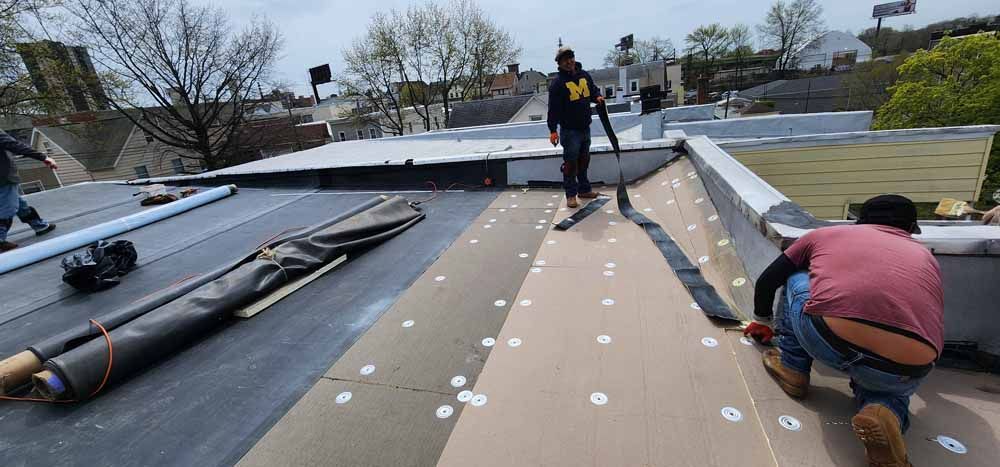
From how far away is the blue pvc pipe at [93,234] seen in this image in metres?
3.17

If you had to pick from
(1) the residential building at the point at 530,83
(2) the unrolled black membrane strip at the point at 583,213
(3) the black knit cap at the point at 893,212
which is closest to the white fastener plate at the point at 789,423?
(3) the black knit cap at the point at 893,212

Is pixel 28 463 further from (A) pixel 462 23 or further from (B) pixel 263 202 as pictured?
(A) pixel 462 23

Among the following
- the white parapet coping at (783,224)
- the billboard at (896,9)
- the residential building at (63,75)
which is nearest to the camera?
the white parapet coping at (783,224)

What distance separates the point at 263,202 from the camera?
4.87 meters

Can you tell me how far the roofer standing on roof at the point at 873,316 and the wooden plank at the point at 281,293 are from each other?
2.53m

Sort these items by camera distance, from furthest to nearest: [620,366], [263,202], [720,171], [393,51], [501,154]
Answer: [393,51] → [263,202] → [501,154] → [720,171] → [620,366]

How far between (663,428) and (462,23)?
938 inches

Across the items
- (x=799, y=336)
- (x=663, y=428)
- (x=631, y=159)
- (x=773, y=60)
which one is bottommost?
(x=663, y=428)

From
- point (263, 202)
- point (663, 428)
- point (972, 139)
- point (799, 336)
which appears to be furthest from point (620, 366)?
point (972, 139)

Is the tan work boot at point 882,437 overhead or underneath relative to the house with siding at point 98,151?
underneath

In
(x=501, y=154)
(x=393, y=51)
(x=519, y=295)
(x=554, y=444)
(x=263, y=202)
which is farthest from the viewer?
(x=393, y=51)

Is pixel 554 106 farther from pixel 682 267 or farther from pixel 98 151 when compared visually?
pixel 98 151

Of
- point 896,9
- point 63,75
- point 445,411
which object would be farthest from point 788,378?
point 896,9

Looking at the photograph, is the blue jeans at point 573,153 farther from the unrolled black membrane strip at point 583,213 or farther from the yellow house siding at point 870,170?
the yellow house siding at point 870,170
